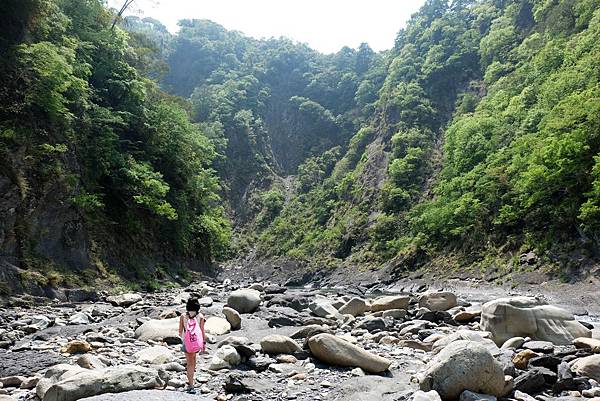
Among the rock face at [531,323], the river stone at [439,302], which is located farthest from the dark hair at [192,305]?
the river stone at [439,302]

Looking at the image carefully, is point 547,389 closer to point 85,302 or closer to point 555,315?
point 555,315

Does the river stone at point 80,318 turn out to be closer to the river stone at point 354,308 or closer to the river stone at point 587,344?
the river stone at point 354,308

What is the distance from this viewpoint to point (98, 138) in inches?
1052

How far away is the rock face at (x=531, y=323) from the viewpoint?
9.52 m

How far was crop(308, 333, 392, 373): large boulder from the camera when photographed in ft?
26.7

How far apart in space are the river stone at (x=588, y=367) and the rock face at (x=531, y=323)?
A: 230 centimetres

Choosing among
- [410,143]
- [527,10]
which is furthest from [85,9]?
[527,10]

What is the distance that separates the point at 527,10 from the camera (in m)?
65.0

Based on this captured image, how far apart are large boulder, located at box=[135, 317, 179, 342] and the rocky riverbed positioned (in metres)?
0.03

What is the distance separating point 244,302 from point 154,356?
7.07 meters

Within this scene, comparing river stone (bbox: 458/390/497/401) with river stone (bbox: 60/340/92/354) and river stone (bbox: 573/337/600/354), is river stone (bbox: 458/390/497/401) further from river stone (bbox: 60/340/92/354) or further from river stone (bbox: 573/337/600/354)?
river stone (bbox: 60/340/92/354)

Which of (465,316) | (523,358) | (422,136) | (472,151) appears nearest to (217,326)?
(465,316)

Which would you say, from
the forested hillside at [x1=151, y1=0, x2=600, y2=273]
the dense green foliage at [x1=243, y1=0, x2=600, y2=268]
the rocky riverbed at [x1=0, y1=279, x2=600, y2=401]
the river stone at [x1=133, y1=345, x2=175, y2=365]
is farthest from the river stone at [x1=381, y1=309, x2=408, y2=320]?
the dense green foliage at [x1=243, y1=0, x2=600, y2=268]

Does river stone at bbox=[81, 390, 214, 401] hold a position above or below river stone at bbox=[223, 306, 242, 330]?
above
